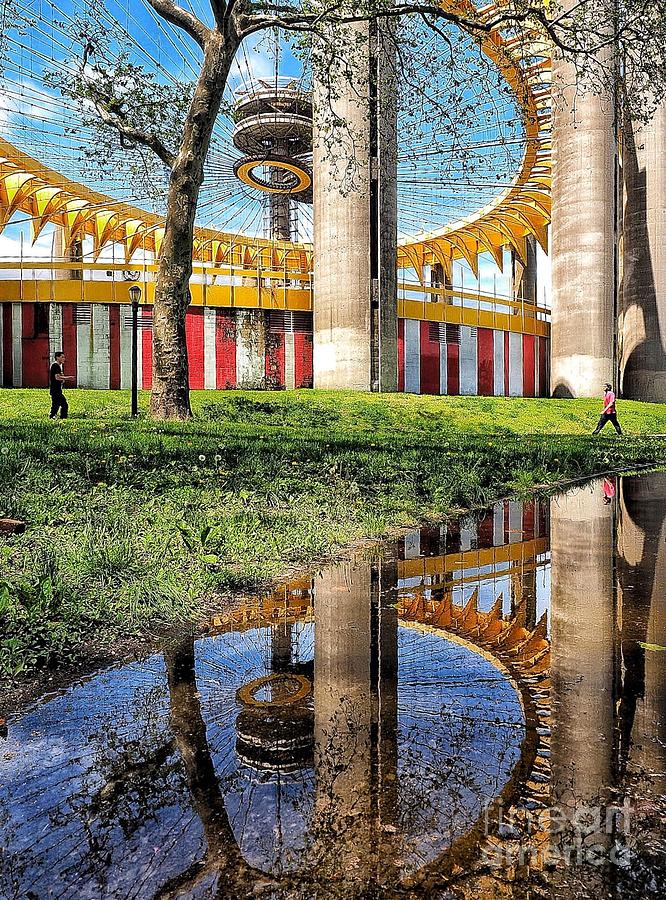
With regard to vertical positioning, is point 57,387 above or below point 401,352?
below

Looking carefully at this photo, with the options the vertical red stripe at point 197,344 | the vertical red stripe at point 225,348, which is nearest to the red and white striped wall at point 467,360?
the vertical red stripe at point 225,348

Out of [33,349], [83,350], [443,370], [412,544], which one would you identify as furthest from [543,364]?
[412,544]

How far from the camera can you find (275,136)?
35.0 metres

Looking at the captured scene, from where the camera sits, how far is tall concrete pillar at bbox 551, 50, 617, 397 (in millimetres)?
32000

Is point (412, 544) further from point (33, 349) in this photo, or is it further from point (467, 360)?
point (467, 360)

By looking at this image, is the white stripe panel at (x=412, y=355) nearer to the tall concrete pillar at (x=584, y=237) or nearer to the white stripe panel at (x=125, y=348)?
the tall concrete pillar at (x=584, y=237)

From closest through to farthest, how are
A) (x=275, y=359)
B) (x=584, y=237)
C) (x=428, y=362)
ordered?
(x=584, y=237)
(x=275, y=359)
(x=428, y=362)

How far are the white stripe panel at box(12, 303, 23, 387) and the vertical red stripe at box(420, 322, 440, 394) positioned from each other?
20.2 meters

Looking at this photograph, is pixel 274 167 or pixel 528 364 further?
pixel 528 364

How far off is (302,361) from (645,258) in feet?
59.9

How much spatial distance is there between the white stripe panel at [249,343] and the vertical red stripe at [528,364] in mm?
18098

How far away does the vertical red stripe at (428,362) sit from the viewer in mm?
37062

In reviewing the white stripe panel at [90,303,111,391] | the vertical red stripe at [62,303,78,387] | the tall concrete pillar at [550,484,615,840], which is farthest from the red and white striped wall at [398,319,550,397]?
the tall concrete pillar at [550,484,615,840]

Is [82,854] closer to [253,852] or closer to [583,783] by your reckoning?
[253,852]
